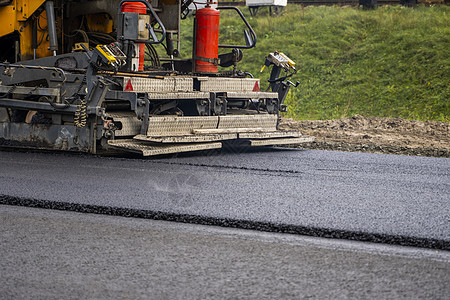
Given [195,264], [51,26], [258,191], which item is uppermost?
[51,26]

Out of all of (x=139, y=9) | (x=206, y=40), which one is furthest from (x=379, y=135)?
(x=139, y=9)

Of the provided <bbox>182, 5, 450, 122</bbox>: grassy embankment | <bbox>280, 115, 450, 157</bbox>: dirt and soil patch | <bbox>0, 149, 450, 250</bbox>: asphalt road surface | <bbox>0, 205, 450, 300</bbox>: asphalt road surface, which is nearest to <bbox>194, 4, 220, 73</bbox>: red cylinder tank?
<bbox>0, 149, 450, 250</bbox>: asphalt road surface

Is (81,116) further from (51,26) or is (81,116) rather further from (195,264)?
(195,264)

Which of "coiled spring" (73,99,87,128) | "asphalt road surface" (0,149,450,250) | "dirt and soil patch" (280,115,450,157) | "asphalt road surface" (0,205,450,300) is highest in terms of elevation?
"coiled spring" (73,99,87,128)

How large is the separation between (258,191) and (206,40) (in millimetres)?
3416

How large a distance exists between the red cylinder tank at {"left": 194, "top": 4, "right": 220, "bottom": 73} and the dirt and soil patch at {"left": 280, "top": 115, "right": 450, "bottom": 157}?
1.88 m

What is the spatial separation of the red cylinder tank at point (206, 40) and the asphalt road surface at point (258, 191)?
140 centimetres

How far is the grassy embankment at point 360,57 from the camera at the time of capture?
14.8 metres

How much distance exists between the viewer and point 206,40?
8102 mm

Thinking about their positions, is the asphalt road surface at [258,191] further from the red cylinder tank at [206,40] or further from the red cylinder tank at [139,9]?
the red cylinder tank at [206,40]

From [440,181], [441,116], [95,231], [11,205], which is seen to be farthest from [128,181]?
[441,116]

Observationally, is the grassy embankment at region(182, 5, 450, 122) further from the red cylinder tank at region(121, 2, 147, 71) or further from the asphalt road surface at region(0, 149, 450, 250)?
the red cylinder tank at region(121, 2, 147, 71)

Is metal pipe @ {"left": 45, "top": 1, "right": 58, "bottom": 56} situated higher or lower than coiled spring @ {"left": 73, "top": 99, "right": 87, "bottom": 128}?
higher

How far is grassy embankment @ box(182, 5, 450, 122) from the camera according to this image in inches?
581
